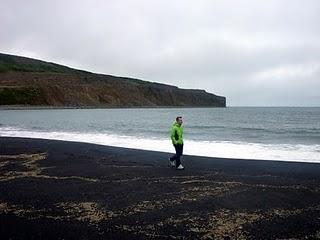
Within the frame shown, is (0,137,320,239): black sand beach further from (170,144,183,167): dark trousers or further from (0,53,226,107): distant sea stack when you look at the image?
(0,53,226,107): distant sea stack

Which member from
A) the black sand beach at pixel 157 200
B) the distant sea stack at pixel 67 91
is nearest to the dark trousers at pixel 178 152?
the black sand beach at pixel 157 200

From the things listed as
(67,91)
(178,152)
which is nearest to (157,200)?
(178,152)

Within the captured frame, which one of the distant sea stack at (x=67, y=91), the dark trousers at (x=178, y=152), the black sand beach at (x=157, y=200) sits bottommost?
the black sand beach at (x=157, y=200)

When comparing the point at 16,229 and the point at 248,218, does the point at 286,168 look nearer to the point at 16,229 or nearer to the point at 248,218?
the point at 248,218

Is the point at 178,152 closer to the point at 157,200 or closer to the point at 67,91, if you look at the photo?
the point at 157,200

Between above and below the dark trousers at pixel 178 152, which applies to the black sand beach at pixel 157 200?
below

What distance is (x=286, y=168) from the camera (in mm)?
16781

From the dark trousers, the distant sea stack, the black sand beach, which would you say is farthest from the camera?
the distant sea stack

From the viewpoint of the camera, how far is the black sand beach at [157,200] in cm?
848

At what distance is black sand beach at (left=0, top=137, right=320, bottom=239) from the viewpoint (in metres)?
8.48

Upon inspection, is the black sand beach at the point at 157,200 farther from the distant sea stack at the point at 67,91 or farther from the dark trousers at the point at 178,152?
the distant sea stack at the point at 67,91

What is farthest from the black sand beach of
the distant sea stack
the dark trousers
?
the distant sea stack

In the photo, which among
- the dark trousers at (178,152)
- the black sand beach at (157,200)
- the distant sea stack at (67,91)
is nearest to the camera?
the black sand beach at (157,200)

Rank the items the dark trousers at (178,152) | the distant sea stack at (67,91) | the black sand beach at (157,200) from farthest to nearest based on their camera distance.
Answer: the distant sea stack at (67,91) < the dark trousers at (178,152) < the black sand beach at (157,200)
